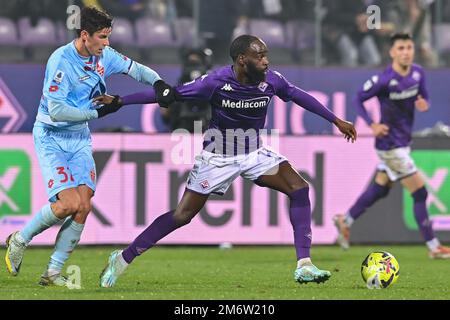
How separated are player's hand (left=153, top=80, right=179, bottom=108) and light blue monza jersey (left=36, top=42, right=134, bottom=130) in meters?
0.49

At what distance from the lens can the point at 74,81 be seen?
30.1 feet

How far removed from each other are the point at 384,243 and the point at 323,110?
5.25m

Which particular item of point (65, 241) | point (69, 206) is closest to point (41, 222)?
point (65, 241)

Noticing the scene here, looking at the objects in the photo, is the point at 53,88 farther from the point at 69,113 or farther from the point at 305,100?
the point at 305,100

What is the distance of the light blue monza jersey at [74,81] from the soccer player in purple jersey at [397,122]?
14.1 feet

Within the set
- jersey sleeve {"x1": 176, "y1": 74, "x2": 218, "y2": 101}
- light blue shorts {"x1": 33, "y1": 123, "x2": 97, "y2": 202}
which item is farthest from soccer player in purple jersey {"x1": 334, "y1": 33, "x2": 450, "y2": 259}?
light blue shorts {"x1": 33, "y1": 123, "x2": 97, "y2": 202}

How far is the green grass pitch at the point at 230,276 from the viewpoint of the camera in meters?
8.79

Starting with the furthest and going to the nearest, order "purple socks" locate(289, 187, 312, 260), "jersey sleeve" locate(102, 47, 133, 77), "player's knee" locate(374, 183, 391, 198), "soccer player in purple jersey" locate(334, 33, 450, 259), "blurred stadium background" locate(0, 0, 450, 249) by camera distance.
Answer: "blurred stadium background" locate(0, 0, 450, 249) → "player's knee" locate(374, 183, 391, 198) → "soccer player in purple jersey" locate(334, 33, 450, 259) → "jersey sleeve" locate(102, 47, 133, 77) → "purple socks" locate(289, 187, 312, 260)

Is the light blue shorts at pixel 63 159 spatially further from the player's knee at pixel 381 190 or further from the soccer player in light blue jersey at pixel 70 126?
the player's knee at pixel 381 190

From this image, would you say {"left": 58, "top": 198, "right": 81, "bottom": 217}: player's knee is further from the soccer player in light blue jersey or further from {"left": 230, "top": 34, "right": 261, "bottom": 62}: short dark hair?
{"left": 230, "top": 34, "right": 261, "bottom": 62}: short dark hair

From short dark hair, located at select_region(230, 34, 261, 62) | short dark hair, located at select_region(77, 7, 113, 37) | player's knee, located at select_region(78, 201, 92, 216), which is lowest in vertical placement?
player's knee, located at select_region(78, 201, 92, 216)

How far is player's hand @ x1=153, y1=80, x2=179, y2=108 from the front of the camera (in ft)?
29.8

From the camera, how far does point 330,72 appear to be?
1692cm

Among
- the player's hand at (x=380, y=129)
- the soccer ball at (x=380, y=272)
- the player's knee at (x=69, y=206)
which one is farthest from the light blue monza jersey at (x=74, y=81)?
the player's hand at (x=380, y=129)
